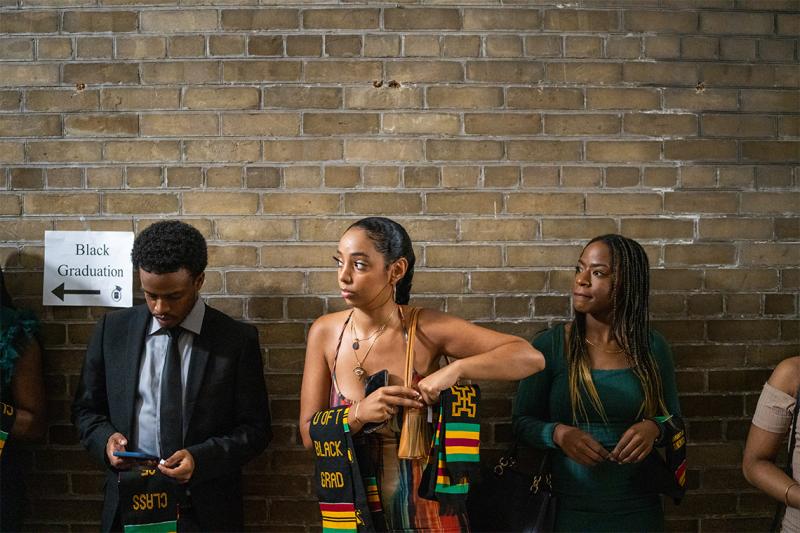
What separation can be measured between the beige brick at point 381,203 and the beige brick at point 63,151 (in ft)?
3.88

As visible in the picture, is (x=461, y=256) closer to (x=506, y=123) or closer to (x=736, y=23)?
(x=506, y=123)

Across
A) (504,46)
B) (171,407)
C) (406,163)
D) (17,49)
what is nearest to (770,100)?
(504,46)

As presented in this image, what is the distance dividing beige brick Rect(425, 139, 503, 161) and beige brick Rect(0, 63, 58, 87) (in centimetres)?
175

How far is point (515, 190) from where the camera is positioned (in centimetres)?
291

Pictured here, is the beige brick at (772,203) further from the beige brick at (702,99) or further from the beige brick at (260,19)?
the beige brick at (260,19)

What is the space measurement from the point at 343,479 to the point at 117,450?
85 centimetres

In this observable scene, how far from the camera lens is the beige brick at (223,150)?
2898mm

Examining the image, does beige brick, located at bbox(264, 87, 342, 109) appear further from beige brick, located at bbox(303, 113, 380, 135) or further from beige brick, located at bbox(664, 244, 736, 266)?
beige brick, located at bbox(664, 244, 736, 266)

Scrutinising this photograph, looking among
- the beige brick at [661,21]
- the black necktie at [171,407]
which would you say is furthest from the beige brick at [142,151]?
the beige brick at [661,21]

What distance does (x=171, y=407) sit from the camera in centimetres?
239

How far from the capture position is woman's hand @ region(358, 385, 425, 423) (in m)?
2.12

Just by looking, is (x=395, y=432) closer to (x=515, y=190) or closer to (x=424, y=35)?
(x=515, y=190)

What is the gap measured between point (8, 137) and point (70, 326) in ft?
3.00

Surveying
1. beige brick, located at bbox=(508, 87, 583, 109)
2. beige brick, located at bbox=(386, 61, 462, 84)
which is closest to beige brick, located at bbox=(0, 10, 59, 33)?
beige brick, located at bbox=(386, 61, 462, 84)
